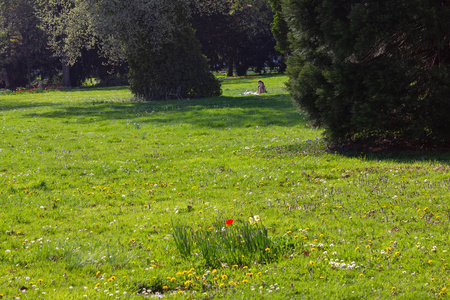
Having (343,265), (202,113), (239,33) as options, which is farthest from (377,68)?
(239,33)

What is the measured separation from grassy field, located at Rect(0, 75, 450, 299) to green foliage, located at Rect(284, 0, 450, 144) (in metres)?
0.91

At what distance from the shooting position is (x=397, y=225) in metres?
6.47

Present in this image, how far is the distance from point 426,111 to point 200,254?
777 cm

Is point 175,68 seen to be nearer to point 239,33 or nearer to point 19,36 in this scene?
point 239,33

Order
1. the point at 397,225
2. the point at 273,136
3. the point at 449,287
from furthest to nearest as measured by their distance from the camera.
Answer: the point at 273,136, the point at 397,225, the point at 449,287

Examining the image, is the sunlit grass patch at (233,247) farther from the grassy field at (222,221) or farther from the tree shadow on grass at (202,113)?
the tree shadow on grass at (202,113)

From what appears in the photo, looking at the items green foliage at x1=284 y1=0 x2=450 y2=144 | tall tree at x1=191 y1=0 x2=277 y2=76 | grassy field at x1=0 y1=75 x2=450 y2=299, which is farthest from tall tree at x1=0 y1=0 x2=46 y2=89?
green foliage at x1=284 y1=0 x2=450 y2=144

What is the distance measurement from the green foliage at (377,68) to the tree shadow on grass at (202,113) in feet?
19.8

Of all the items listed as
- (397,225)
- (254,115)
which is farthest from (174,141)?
(397,225)

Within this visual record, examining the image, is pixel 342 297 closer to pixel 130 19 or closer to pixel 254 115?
pixel 254 115

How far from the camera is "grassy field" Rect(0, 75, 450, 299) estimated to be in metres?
5.03

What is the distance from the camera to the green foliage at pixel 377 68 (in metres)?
10.7

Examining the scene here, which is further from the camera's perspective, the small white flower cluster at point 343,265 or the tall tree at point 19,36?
the tall tree at point 19,36

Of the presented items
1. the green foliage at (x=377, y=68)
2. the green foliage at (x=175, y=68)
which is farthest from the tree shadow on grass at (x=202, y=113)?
the green foliage at (x=377, y=68)
